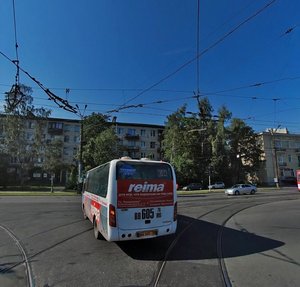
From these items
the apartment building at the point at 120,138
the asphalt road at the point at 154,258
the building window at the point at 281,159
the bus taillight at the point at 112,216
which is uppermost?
the apartment building at the point at 120,138

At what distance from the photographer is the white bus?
7363 mm

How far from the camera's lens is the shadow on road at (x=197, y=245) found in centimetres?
706

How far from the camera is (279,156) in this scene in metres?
68.2

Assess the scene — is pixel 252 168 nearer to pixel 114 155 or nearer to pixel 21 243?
pixel 114 155

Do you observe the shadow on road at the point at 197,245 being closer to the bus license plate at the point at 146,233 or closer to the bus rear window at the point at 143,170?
the bus license plate at the point at 146,233

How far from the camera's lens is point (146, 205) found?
303 inches

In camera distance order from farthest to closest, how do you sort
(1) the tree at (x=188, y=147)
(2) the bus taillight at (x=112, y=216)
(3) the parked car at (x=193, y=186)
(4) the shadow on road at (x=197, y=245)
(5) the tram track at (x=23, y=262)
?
(1) the tree at (x=188, y=147) → (3) the parked car at (x=193, y=186) → (2) the bus taillight at (x=112, y=216) → (4) the shadow on road at (x=197, y=245) → (5) the tram track at (x=23, y=262)

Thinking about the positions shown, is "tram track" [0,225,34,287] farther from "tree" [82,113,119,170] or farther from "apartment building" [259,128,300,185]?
"apartment building" [259,128,300,185]

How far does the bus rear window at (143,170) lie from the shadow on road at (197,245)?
1.93 meters

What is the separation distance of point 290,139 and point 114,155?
45.8m

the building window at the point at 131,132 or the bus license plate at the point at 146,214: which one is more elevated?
the building window at the point at 131,132

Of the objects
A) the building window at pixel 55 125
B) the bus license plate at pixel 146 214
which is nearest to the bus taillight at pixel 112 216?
the bus license plate at pixel 146 214

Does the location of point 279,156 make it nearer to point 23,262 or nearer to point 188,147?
point 188,147

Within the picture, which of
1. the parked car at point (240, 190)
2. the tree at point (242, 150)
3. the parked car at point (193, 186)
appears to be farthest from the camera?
the tree at point (242, 150)
